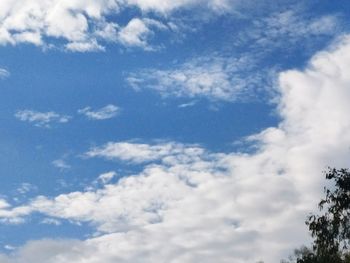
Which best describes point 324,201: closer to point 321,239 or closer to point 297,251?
point 321,239

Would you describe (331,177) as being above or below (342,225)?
above

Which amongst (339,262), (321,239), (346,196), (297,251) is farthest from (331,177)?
(297,251)

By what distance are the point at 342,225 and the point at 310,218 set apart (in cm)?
321

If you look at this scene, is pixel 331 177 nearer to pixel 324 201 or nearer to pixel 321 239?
pixel 324 201

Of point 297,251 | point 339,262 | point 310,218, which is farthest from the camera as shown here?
point 297,251

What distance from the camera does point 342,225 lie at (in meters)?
49.2

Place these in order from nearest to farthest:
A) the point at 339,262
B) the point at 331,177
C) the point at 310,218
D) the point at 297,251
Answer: the point at 331,177
the point at 310,218
the point at 339,262
the point at 297,251

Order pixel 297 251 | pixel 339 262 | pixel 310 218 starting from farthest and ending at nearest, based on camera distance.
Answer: pixel 297 251 < pixel 339 262 < pixel 310 218

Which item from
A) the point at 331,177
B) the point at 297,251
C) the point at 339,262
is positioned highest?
the point at 297,251

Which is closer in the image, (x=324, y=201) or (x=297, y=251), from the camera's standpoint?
(x=324, y=201)

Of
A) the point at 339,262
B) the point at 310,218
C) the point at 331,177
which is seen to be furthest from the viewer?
the point at 339,262

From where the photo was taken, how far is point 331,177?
159 ft

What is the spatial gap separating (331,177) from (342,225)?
13.4 ft

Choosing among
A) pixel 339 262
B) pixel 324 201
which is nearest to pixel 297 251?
pixel 339 262
